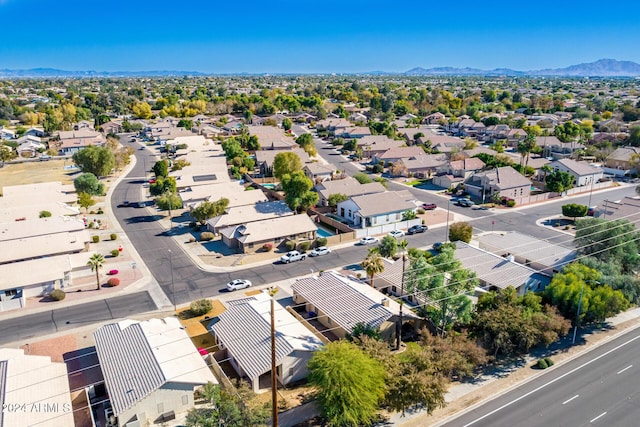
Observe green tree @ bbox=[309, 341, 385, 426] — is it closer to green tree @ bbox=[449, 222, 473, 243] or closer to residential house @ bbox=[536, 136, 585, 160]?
green tree @ bbox=[449, 222, 473, 243]

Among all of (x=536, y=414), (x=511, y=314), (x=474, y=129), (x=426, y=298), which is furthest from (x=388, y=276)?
(x=474, y=129)

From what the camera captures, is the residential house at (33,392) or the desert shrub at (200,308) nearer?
the residential house at (33,392)

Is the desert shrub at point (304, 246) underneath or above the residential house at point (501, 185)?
underneath

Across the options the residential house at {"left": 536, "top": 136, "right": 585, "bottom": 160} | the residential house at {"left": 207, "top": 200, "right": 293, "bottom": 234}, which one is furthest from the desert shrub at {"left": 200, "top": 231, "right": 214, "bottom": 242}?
the residential house at {"left": 536, "top": 136, "right": 585, "bottom": 160}

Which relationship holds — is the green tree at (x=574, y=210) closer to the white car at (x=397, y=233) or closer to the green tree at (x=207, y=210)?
the white car at (x=397, y=233)

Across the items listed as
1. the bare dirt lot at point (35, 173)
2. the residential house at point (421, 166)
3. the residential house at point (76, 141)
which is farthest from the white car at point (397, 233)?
the residential house at point (76, 141)

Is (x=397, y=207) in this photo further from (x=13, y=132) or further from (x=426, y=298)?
(x=13, y=132)
